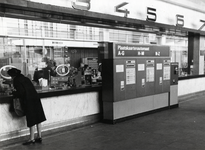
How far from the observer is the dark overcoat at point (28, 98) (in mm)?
4742

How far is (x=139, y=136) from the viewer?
5.29 metres

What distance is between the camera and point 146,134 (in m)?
5.41

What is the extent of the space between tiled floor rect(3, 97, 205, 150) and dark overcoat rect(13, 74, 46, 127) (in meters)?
0.56

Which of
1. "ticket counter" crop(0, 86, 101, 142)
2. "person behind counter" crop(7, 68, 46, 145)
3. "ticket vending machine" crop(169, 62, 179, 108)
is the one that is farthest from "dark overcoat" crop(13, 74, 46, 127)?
"ticket vending machine" crop(169, 62, 179, 108)

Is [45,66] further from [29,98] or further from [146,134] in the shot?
[146,134]

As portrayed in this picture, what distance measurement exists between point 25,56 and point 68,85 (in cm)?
152

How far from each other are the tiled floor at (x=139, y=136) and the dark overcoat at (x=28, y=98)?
56cm

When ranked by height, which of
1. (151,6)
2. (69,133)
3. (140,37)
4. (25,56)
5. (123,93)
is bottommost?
(69,133)

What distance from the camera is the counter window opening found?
6.01 meters

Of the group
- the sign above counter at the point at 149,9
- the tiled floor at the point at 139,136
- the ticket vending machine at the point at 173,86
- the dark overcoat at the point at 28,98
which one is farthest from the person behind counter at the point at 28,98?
the ticket vending machine at the point at 173,86

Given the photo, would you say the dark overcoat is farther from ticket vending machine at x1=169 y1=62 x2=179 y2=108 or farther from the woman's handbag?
ticket vending machine at x1=169 y1=62 x2=179 y2=108

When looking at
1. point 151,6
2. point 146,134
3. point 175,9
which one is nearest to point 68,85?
point 146,134

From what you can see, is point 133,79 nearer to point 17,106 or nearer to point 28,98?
point 28,98

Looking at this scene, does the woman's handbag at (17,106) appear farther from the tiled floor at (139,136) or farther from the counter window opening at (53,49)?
the tiled floor at (139,136)
